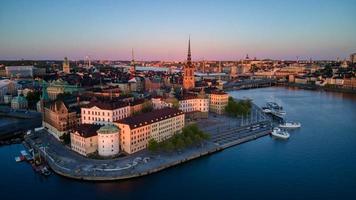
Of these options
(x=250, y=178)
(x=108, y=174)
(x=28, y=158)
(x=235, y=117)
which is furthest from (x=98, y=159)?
(x=235, y=117)

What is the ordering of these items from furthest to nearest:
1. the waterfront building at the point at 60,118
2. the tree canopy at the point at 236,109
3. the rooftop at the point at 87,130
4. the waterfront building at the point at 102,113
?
1. the tree canopy at the point at 236,109
2. the waterfront building at the point at 60,118
3. the waterfront building at the point at 102,113
4. the rooftop at the point at 87,130

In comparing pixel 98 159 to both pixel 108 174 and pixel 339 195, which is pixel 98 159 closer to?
pixel 108 174

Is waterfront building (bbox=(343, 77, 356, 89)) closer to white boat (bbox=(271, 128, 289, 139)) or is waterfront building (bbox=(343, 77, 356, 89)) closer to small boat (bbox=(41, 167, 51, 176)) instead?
white boat (bbox=(271, 128, 289, 139))

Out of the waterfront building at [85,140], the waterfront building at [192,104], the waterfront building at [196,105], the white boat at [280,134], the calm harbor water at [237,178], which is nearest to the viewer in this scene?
the calm harbor water at [237,178]

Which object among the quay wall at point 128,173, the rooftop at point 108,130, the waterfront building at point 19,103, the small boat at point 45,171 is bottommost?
the small boat at point 45,171

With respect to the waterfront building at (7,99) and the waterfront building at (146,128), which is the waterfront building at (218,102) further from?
the waterfront building at (7,99)

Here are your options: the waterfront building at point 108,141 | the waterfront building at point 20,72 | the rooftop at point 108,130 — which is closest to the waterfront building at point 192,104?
the rooftop at point 108,130
